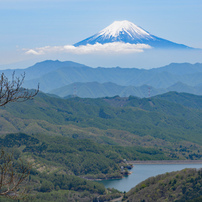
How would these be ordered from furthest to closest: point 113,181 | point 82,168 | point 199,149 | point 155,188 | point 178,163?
point 199,149, point 178,163, point 82,168, point 113,181, point 155,188

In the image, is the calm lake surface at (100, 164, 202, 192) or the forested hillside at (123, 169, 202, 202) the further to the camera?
the calm lake surface at (100, 164, 202, 192)

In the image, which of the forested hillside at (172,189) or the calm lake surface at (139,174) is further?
the calm lake surface at (139,174)

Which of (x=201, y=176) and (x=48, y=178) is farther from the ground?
(x=201, y=176)

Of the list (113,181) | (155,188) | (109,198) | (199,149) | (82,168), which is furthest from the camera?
(199,149)

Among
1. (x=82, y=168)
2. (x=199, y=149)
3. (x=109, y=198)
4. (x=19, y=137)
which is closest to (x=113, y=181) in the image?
(x=82, y=168)

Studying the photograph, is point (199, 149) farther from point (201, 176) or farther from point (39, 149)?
point (201, 176)

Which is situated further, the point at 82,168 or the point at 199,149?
the point at 199,149

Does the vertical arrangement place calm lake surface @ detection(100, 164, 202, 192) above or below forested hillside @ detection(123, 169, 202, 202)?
below

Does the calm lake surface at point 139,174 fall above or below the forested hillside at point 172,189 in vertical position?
below
